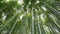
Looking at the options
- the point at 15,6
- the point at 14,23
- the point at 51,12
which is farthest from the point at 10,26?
the point at 51,12

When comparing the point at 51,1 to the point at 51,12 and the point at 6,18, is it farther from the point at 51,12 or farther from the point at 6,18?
the point at 6,18

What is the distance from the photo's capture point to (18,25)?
2.62 ft

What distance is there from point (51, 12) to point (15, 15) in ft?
0.71

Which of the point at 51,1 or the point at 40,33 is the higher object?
the point at 51,1

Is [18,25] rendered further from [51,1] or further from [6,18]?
[51,1]

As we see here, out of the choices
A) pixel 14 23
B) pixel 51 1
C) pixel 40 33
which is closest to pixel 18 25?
pixel 14 23

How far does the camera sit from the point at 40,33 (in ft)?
2.55

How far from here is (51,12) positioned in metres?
0.81

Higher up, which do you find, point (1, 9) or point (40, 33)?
point (1, 9)

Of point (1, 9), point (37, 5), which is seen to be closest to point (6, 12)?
point (1, 9)

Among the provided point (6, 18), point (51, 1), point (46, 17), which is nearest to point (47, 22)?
point (46, 17)

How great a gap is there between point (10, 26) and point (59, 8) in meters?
0.31

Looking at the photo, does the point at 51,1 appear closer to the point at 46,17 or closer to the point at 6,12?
the point at 46,17

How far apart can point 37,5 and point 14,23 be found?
0.18 meters
